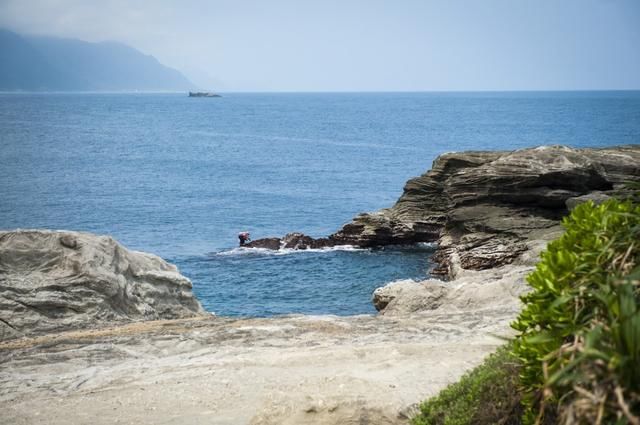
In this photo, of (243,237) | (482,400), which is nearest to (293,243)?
(243,237)

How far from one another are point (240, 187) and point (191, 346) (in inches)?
2502

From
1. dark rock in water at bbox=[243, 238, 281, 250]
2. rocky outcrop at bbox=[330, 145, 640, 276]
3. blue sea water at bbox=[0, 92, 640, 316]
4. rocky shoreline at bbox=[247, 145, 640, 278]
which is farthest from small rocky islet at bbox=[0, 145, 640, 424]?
dark rock in water at bbox=[243, 238, 281, 250]

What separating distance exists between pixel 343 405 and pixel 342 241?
130 ft

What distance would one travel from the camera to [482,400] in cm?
942

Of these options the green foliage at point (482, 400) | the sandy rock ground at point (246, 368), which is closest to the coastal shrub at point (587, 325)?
the green foliage at point (482, 400)

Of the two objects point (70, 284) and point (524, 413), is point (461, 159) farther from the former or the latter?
point (524, 413)

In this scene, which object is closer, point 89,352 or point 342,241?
point 89,352

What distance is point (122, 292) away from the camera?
20.6m

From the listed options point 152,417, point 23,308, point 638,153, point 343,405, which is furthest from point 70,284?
point 638,153

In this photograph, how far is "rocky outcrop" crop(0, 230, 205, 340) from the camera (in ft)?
61.9

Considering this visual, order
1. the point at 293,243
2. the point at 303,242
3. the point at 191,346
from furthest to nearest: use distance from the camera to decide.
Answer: the point at 303,242 < the point at 293,243 < the point at 191,346

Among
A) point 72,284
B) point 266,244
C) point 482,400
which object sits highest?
point 482,400

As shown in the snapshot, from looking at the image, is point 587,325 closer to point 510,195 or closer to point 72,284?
point 72,284

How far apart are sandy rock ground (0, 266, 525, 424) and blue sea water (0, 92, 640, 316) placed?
59.0 feet
